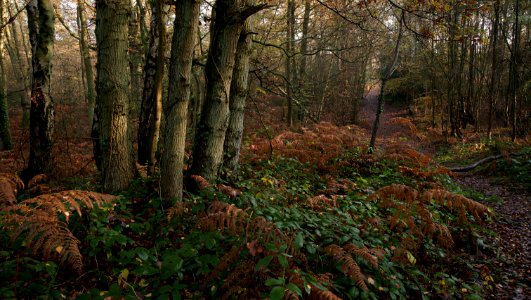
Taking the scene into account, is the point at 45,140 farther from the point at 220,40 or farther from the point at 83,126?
the point at 83,126

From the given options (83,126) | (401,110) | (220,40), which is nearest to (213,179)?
(220,40)

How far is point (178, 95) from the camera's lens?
11.6 ft

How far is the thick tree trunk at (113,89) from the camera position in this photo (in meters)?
3.81

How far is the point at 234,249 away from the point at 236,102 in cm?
296

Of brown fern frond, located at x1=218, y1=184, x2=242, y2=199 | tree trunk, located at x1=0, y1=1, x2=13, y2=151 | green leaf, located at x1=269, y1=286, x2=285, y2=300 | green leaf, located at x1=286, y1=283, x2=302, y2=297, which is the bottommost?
green leaf, located at x1=269, y1=286, x2=285, y2=300

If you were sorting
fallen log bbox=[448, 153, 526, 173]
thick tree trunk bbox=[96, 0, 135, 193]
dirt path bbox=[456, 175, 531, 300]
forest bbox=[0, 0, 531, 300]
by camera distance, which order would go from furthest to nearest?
fallen log bbox=[448, 153, 526, 173]
dirt path bbox=[456, 175, 531, 300]
thick tree trunk bbox=[96, 0, 135, 193]
forest bbox=[0, 0, 531, 300]

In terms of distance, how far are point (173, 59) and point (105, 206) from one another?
5.82ft

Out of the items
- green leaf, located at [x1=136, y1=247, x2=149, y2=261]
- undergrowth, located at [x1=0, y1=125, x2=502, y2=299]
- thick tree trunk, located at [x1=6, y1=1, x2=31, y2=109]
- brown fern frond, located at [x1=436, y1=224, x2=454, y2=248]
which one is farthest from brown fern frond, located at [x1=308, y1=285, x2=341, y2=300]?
thick tree trunk, located at [x1=6, y1=1, x2=31, y2=109]

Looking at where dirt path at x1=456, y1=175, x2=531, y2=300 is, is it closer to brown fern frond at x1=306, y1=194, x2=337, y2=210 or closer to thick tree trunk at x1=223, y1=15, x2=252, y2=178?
brown fern frond at x1=306, y1=194, x2=337, y2=210

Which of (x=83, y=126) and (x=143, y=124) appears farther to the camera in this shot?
(x=83, y=126)

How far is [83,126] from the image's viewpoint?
16.9 metres

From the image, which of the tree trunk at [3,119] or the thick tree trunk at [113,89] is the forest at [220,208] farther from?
the tree trunk at [3,119]

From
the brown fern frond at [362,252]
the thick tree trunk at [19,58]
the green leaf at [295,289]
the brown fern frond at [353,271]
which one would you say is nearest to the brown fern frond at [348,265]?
the brown fern frond at [353,271]

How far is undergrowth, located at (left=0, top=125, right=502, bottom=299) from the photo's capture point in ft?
7.68
